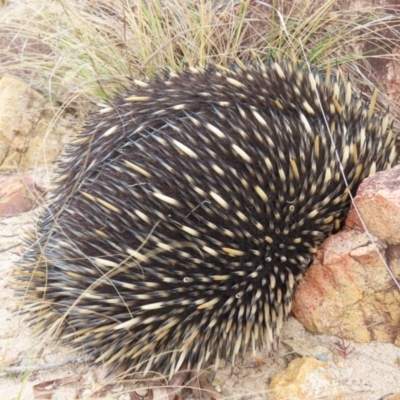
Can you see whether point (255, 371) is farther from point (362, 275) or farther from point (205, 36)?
point (205, 36)

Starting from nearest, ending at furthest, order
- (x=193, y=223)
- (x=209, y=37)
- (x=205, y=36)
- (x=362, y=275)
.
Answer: (x=193, y=223) < (x=362, y=275) < (x=209, y=37) < (x=205, y=36)

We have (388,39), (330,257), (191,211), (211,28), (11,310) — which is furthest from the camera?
(211,28)

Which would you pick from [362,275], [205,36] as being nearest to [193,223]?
[362,275]

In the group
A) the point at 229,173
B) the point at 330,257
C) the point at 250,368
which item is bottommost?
the point at 250,368

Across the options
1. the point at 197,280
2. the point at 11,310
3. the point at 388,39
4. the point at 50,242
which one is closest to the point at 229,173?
the point at 197,280

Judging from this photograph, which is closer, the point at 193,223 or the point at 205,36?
the point at 193,223

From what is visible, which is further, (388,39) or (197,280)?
(388,39)

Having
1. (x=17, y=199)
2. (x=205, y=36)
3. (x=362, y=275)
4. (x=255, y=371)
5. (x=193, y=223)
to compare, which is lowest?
(x=255, y=371)

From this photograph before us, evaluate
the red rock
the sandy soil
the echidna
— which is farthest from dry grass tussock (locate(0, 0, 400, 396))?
the sandy soil

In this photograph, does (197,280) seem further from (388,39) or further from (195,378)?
(388,39)
